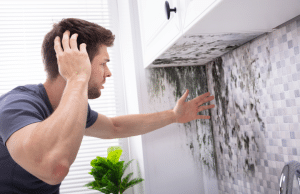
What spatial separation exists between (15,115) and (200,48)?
843 millimetres

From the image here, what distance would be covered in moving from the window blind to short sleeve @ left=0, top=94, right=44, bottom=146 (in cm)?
109

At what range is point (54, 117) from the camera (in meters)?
0.70

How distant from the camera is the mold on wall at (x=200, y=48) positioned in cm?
108

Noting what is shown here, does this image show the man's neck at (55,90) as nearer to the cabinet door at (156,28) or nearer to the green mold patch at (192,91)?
the cabinet door at (156,28)

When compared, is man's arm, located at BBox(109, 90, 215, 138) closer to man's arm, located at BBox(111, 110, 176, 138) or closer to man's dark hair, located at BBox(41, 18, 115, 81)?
man's arm, located at BBox(111, 110, 176, 138)

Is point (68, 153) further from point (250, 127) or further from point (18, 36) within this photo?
point (18, 36)

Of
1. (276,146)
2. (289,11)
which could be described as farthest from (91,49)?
(276,146)

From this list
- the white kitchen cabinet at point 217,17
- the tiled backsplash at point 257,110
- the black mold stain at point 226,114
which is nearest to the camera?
the white kitchen cabinet at point 217,17

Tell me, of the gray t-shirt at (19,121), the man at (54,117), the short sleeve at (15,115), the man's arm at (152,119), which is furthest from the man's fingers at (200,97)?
the short sleeve at (15,115)

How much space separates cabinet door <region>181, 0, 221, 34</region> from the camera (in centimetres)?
74

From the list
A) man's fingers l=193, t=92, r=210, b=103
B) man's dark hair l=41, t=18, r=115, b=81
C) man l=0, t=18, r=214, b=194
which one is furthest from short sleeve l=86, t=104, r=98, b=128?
man's fingers l=193, t=92, r=210, b=103

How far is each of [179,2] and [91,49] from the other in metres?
0.39

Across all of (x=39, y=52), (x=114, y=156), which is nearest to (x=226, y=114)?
(x=114, y=156)

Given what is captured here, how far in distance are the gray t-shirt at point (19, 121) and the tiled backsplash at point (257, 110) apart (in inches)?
34.8
